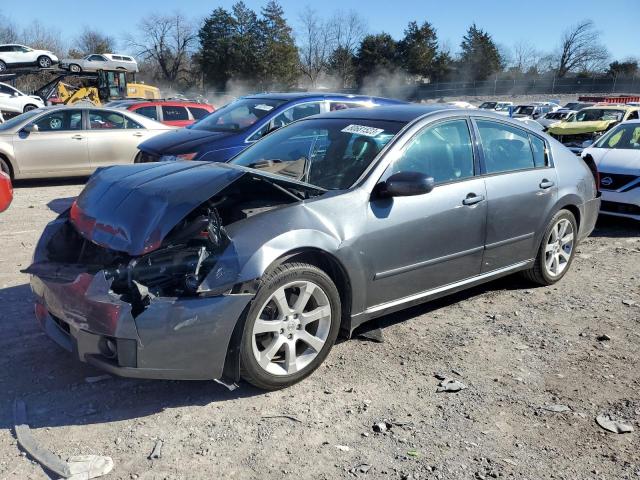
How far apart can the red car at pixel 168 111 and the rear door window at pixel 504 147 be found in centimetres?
1047

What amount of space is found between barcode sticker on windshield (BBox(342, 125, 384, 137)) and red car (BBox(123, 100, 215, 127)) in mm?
10368

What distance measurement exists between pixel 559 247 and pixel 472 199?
1.58 m

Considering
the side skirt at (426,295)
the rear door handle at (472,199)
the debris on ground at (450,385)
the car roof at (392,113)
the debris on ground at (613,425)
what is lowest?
the debris on ground at (613,425)

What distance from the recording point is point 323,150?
14.4 ft

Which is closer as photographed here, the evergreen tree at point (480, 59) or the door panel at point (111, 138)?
the door panel at point (111, 138)

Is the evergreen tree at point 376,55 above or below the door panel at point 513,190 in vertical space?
above

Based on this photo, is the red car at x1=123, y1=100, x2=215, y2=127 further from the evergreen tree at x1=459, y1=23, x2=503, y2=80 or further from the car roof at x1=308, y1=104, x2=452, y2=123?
the evergreen tree at x1=459, y1=23, x2=503, y2=80

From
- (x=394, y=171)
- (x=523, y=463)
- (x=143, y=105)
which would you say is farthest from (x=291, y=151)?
(x=143, y=105)

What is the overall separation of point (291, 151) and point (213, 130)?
3.97m

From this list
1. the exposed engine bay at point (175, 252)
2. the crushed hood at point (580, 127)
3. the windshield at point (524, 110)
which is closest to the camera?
the exposed engine bay at point (175, 252)

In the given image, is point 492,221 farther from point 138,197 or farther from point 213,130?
point 213,130

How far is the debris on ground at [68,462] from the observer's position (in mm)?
2604

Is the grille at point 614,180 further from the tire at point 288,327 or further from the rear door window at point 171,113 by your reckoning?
the rear door window at point 171,113

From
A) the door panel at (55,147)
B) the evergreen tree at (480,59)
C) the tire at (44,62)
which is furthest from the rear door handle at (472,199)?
the evergreen tree at (480,59)
